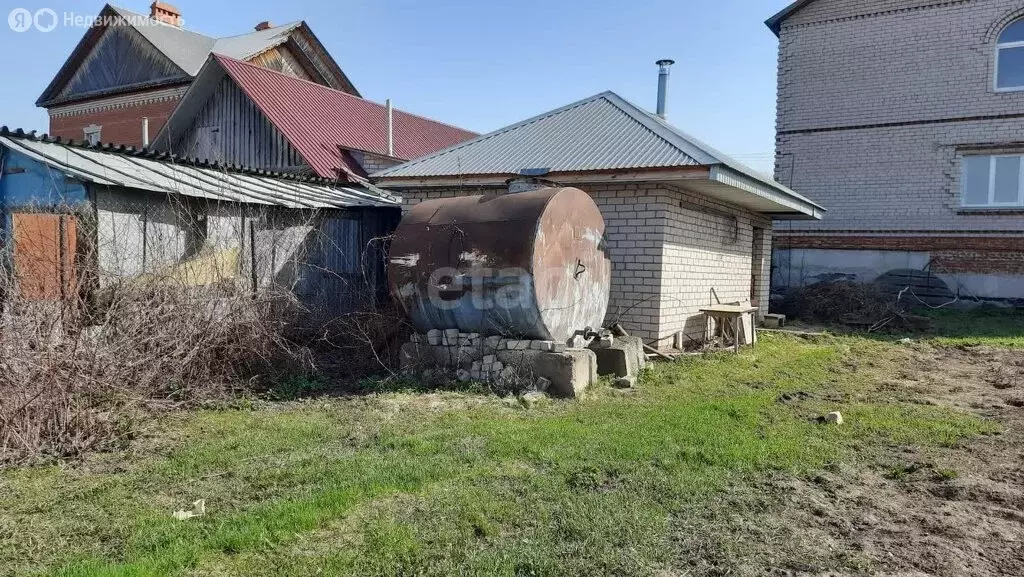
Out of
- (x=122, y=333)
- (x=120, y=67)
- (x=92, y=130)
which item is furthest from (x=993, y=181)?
(x=92, y=130)

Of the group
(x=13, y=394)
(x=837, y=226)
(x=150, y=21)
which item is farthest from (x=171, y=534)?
(x=150, y=21)

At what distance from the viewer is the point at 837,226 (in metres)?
16.2

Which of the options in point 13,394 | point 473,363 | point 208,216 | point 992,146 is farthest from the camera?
point 992,146

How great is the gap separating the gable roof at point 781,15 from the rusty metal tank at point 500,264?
12901 mm

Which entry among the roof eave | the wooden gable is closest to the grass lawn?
the roof eave

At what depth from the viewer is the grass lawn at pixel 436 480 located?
9.96 ft

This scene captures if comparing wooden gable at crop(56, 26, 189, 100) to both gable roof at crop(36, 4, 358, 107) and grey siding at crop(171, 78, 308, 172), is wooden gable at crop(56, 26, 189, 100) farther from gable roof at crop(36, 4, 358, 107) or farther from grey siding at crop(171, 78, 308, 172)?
grey siding at crop(171, 78, 308, 172)

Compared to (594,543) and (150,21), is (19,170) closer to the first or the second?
(594,543)

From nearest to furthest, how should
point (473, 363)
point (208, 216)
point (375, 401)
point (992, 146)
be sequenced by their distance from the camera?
point (375, 401) → point (473, 363) → point (208, 216) → point (992, 146)

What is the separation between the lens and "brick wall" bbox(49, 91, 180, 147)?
22391 mm

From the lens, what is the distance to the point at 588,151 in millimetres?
8242

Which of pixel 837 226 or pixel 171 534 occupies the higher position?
pixel 837 226

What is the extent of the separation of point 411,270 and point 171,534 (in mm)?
3971

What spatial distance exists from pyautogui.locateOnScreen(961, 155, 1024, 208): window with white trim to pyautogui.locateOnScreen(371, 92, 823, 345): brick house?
8.19 m
